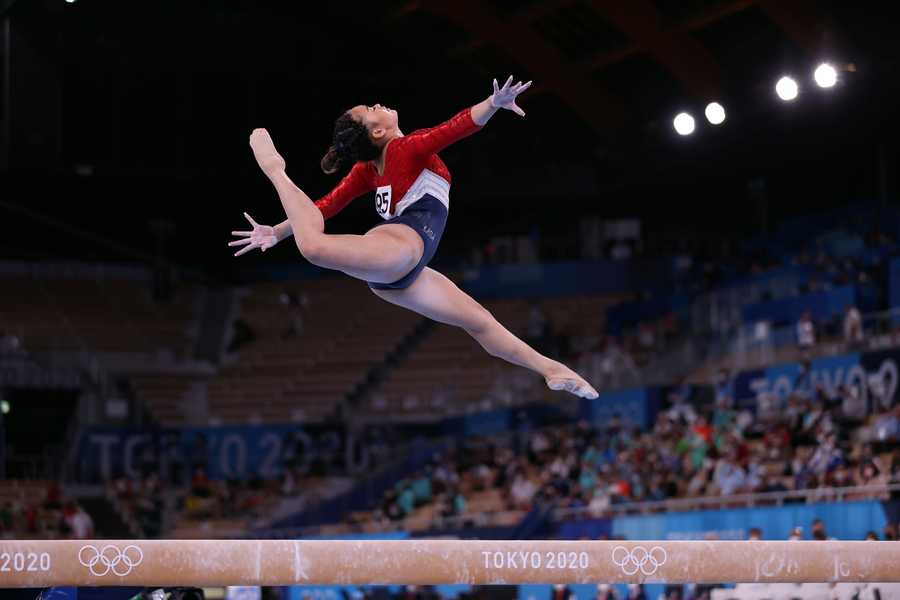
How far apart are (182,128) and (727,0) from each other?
11.7 m

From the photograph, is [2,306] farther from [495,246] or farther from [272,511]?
[495,246]

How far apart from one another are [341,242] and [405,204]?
72cm

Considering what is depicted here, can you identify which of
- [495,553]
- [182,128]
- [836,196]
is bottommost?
[495,553]

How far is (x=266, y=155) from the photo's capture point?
648 centimetres

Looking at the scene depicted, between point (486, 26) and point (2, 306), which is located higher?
point (486, 26)

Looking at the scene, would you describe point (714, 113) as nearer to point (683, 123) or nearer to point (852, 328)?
point (683, 123)

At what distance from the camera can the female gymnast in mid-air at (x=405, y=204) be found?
21.0 feet

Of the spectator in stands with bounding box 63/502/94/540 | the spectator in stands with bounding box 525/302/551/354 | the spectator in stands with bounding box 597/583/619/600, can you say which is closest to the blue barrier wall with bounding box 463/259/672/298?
the spectator in stands with bounding box 525/302/551/354

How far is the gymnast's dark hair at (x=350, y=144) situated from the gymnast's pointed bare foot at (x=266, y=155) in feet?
1.20

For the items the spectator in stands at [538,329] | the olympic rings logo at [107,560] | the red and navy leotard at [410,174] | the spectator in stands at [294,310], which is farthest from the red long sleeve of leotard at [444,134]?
the spectator in stands at [294,310]

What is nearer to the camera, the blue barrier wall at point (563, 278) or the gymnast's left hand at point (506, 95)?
the gymnast's left hand at point (506, 95)

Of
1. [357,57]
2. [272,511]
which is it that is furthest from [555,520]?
[357,57]

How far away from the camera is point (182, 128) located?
27188 mm

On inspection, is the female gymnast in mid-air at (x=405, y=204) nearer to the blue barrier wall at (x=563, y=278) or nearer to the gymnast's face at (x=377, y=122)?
the gymnast's face at (x=377, y=122)
